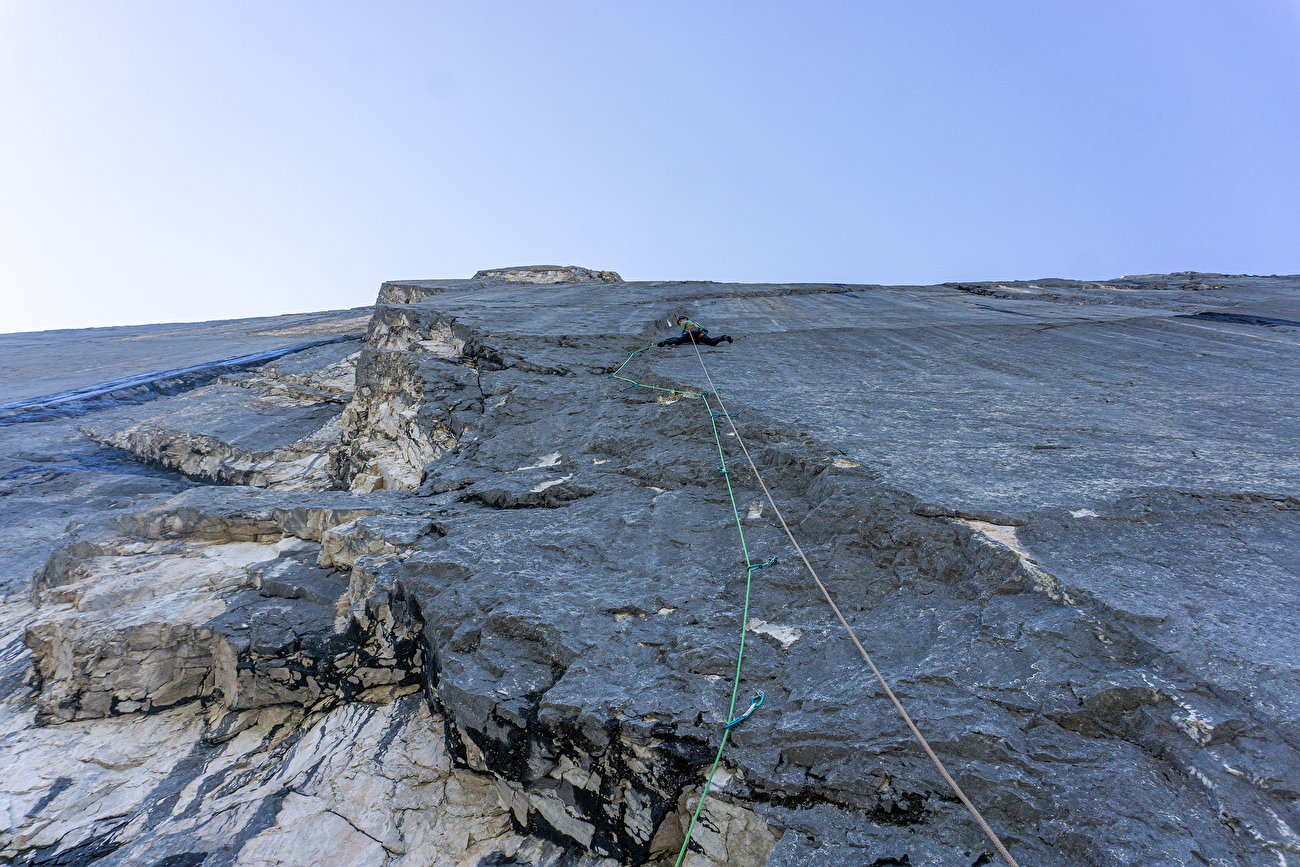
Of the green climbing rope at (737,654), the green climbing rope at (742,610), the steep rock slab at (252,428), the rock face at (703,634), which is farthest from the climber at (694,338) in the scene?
the steep rock slab at (252,428)

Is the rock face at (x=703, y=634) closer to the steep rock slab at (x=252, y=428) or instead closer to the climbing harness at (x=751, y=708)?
the climbing harness at (x=751, y=708)

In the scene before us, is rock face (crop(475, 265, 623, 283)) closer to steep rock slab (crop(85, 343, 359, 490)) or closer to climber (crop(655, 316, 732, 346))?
steep rock slab (crop(85, 343, 359, 490))

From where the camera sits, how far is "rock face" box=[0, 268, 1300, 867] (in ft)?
5.21

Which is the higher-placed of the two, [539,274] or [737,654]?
[539,274]

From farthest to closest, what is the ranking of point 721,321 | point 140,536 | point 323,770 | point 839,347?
1. point 721,321
2. point 839,347
3. point 140,536
4. point 323,770

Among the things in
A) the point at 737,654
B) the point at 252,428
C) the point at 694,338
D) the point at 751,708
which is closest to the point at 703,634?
the point at 737,654

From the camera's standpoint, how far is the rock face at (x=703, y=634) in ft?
5.21

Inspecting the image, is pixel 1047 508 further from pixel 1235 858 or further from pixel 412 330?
pixel 412 330

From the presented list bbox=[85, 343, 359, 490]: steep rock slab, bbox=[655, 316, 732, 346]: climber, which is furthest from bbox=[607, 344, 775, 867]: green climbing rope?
bbox=[85, 343, 359, 490]: steep rock slab

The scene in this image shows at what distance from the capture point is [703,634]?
2.18 metres

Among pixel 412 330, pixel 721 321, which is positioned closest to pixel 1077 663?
pixel 721 321

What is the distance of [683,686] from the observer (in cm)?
197

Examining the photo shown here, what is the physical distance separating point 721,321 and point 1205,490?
178 inches

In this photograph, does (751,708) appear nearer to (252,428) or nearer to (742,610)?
(742,610)
